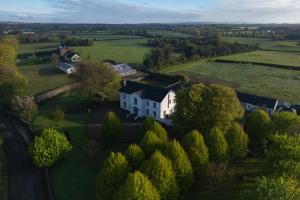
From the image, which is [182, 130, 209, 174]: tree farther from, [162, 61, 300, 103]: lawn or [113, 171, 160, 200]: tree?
[162, 61, 300, 103]: lawn

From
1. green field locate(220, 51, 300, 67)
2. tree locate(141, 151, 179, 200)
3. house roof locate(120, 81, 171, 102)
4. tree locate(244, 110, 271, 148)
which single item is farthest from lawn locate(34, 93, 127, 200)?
green field locate(220, 51, 300, 67)

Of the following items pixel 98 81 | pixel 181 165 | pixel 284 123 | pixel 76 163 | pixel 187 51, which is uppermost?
pixel 187 51

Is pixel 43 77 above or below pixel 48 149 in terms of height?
below

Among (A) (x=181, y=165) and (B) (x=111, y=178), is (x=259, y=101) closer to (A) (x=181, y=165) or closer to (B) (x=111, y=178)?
(A) (x=181, y=165)

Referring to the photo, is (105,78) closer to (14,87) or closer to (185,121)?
(14,87)

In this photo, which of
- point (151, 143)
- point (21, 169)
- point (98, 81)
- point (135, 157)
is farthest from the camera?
point (98, 81)

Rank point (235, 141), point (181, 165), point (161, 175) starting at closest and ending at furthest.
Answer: point (161, 175)
point (181, 165)
point (235, 141)

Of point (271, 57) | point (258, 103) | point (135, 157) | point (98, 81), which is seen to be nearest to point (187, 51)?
point (271, 57)

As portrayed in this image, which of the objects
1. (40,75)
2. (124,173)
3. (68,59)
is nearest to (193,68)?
(68,59)

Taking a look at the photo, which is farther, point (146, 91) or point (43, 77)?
point (43, 77)
